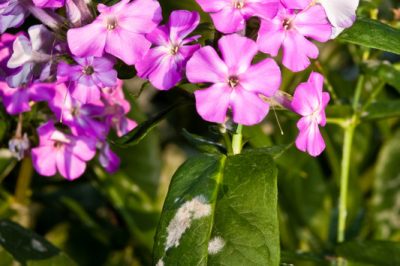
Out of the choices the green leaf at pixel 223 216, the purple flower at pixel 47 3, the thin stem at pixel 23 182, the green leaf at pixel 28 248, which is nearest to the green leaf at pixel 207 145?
the green leaf at pixel 223 216

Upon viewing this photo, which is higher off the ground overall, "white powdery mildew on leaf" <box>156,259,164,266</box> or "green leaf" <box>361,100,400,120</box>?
"white powdery mildew on leaf" <box>156,259,164,266</box>

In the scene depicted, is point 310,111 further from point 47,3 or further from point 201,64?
point 47,3

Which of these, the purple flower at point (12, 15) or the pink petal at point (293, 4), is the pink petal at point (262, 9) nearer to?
the pink petal at point (293, 4)

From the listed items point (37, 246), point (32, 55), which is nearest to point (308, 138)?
point (32, 55)

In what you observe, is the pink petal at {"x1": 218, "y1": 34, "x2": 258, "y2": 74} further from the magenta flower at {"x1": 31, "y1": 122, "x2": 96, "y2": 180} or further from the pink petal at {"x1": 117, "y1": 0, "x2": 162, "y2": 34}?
the magenta flower at {"x1": 31, "y1": 122, "x2": 96, "y2": 180}

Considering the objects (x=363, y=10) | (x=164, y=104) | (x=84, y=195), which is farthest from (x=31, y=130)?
(x=164, y=104)

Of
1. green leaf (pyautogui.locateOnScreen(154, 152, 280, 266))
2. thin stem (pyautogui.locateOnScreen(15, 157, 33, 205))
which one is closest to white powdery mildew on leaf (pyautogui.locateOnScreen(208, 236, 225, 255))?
green leaf (pyautogui.locateOnScreen(154, 152, 280, 266))

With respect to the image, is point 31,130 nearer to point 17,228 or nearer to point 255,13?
point 17,228
